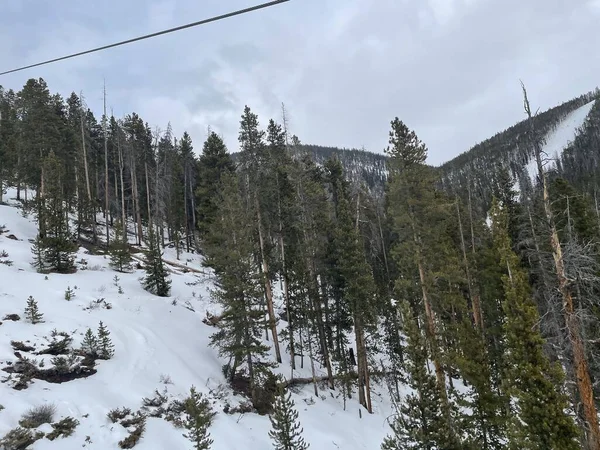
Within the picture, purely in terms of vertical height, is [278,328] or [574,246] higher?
A: [574,246]

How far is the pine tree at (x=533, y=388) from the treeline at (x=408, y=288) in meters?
0.05

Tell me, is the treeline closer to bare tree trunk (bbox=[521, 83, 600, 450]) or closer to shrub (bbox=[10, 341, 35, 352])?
bare tree trunk (bbox=[521, 83, 600, 450])

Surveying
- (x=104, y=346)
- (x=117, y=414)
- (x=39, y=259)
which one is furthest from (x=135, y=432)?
(x=39, y=259)

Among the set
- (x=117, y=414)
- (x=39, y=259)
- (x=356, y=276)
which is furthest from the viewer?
(x=39, y=259)

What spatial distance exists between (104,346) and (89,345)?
0.62m

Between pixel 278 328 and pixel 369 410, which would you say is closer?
pixel 369 410

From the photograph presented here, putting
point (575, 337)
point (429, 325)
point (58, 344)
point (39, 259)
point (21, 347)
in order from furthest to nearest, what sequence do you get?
1. point (39, 259)
2. point (429, 325)
3. point (58, 344)
4. point (21, 347)
5. point (575, 337)

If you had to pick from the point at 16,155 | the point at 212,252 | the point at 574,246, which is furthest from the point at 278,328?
the point at 16,155

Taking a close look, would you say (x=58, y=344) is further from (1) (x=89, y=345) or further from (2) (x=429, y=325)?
(2) (x=429, y=325)

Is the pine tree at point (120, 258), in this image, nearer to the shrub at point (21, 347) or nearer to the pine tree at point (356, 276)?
the shrub at point (21, 347)

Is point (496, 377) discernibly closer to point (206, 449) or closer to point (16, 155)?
point (206, 449)

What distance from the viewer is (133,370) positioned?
1616 cm

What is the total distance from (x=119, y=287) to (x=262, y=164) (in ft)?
40.0

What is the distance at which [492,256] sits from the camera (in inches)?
993
